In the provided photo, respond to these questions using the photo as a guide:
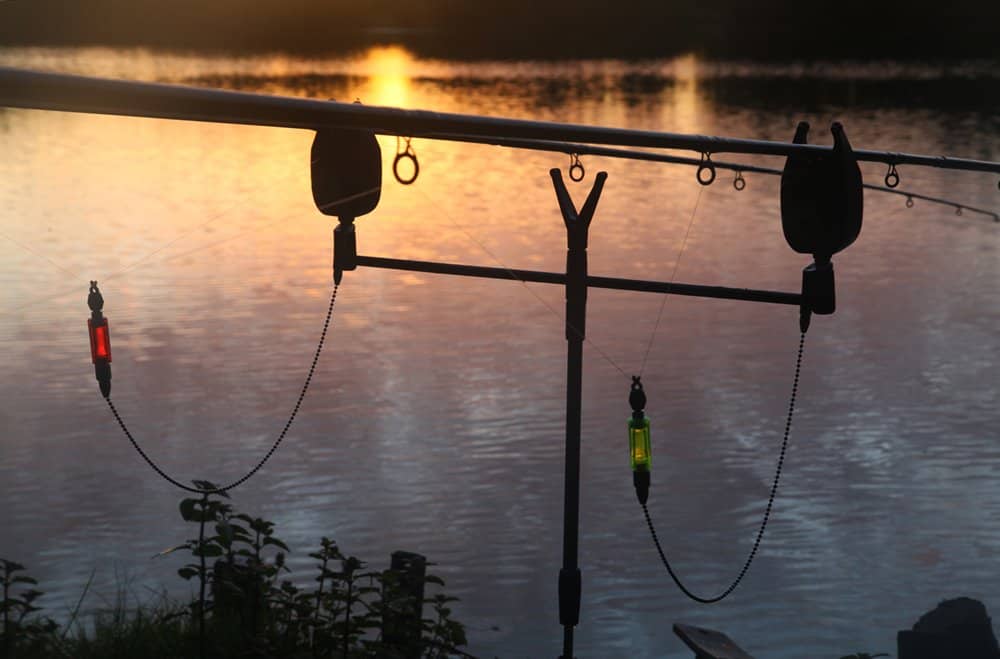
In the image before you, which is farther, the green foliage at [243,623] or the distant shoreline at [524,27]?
the distant shoreline at [524,27]

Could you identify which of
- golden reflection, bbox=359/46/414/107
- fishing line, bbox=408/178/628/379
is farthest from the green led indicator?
golden reflection, bbox=359/46/414/107

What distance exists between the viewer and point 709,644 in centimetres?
1029

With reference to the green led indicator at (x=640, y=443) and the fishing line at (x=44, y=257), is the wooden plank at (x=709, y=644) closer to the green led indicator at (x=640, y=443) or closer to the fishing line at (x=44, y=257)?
the green led indicator at (x=640, y=443)

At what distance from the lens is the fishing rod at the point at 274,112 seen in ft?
19.0

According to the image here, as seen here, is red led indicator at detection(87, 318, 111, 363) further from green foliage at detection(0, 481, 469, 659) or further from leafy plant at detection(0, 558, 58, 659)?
leafy plant at detection(0, 558, 58, 659)

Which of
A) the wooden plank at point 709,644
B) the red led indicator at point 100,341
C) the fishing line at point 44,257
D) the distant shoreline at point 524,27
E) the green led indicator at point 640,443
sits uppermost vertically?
the distant shoreline at point 524,27

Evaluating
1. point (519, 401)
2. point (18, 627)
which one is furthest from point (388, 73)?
point (18, 627)

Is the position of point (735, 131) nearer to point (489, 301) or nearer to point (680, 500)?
point (489, 301)

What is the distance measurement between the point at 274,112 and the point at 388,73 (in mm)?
82506

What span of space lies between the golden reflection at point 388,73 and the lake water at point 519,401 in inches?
538

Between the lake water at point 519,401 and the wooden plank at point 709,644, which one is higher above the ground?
the lake water at point 519,401

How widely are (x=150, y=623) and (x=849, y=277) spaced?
20.3 metres

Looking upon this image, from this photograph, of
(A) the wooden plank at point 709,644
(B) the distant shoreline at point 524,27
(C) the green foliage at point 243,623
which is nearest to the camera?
(C) the green foliage at point 243,623

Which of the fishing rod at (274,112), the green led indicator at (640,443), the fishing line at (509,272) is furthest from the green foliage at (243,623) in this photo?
the fishing rod at (274,112)
